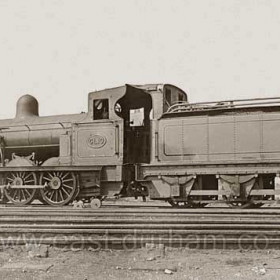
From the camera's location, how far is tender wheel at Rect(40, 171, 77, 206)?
36.7 feet

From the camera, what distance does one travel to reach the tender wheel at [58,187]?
1119cm

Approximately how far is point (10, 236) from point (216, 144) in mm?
5342

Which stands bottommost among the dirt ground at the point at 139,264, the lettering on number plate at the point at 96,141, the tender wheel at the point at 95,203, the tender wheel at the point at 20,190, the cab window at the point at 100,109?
the dirt ground at the point at 139,264

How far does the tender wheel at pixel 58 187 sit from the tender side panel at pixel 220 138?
2.59 meters

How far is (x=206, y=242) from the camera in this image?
5.82 metres

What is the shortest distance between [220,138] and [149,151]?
7.04 ft

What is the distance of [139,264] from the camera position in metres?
5.27

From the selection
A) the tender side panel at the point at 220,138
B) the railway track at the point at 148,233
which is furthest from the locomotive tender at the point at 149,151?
the railway track at the point at 148,233

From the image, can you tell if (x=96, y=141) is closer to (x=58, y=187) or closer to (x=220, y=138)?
(x=58, y=187)

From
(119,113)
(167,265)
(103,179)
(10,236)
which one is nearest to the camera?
(167,265)

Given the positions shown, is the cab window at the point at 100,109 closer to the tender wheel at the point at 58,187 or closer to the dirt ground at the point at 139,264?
the tender wheel at the point at 58,187

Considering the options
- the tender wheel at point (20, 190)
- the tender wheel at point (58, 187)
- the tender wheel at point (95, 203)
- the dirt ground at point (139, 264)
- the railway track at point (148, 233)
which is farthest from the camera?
Result: the tender wheel at point (20, 190)

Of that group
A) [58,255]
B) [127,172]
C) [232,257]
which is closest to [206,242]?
[232,257]

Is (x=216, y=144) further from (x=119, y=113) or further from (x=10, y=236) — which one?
(x=10, y=236)
